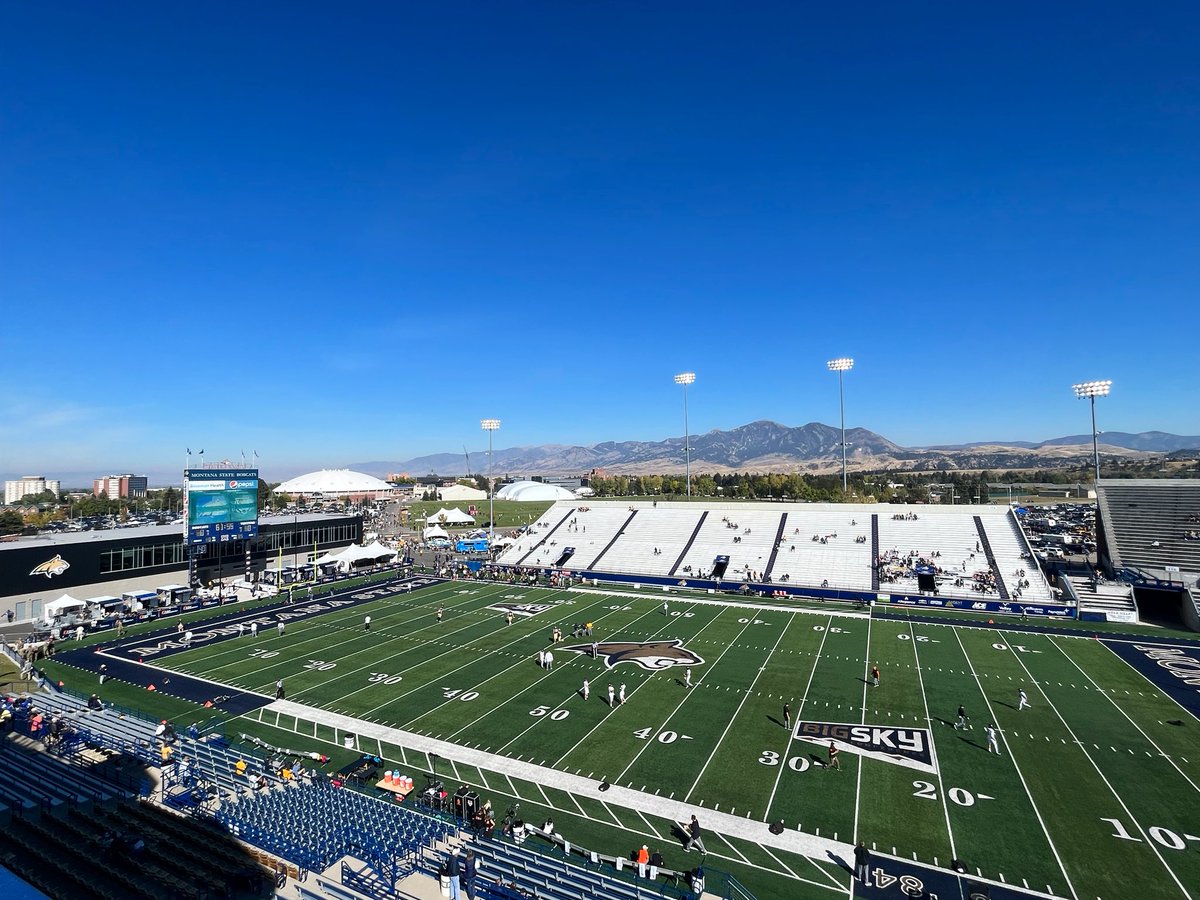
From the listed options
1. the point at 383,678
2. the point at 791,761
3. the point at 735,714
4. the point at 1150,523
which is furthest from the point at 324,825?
the point at 1150,523

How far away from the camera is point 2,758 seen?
1752cm

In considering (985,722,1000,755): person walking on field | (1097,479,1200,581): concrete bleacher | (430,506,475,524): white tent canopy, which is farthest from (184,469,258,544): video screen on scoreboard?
(1097,479,1200,581): concrete bleacher

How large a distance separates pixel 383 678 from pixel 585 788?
12.3 m

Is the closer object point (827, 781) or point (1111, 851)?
point (1111, 851)

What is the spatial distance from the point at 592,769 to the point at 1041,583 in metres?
34.5

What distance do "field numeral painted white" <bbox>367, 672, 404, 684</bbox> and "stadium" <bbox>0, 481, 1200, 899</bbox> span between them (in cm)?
14

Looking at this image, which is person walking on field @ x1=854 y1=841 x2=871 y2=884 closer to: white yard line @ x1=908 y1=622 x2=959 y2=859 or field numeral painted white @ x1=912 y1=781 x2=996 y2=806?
white yard line @ x1=908 y1=622 x2=959 y2=859

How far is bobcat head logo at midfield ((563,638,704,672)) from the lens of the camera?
2670 centimetres

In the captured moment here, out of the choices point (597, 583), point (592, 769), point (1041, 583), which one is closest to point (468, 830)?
point (592, 769)

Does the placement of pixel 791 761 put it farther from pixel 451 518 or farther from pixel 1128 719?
pixel 451 518

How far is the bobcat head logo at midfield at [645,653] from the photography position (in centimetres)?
2670

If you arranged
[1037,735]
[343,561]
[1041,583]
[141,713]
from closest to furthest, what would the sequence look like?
[1037,735], [141,713], [1041,583], [343,561]

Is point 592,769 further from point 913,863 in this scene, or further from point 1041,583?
point 1041,583

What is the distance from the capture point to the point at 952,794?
15734mm
